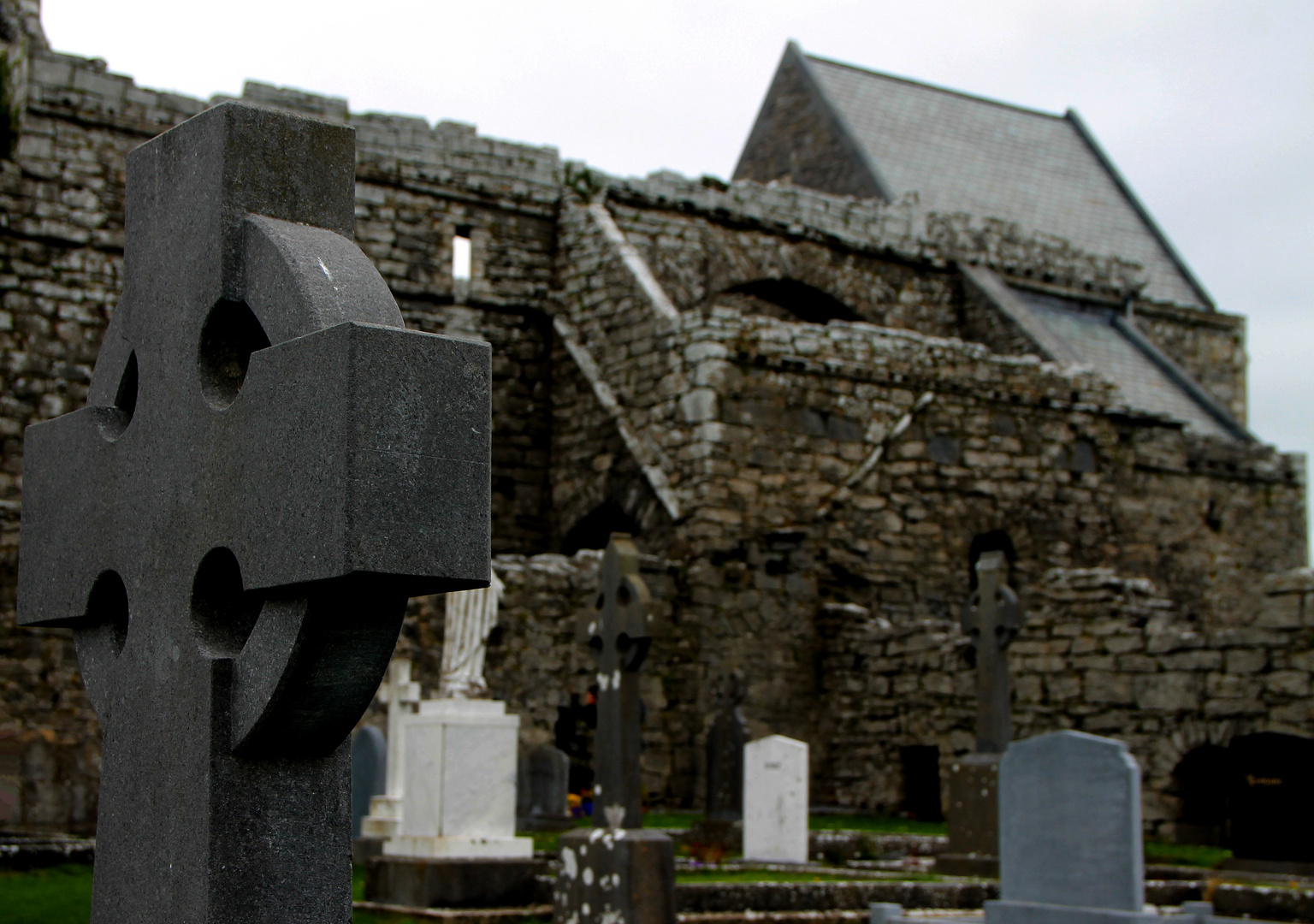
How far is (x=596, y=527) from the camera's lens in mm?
17812

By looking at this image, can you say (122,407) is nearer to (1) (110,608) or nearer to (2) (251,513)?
(1) (110,608)

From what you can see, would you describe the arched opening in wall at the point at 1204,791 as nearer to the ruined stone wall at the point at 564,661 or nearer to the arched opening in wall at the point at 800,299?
the ruined stone wall at the point at 564,661

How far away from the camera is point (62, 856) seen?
8.93 meters

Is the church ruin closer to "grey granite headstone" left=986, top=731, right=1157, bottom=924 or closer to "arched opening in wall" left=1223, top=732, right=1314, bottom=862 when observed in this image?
"arched opening in wall" left=1223, top=732, right=1314, bottom=862

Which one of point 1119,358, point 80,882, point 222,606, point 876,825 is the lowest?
point 876,825

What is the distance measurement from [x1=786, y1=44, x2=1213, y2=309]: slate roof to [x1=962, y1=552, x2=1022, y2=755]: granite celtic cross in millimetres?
13378

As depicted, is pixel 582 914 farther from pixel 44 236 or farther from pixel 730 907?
pixel 44 236

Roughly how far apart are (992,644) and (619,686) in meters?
4.70

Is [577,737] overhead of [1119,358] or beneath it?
beneath

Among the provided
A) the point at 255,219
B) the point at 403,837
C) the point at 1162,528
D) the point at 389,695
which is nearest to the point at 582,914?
the point at 403,837

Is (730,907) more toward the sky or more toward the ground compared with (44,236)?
more toward the ground

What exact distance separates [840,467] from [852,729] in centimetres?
270

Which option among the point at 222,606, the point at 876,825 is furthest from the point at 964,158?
the point at 222,606

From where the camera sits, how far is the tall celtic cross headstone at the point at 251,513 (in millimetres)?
2404
